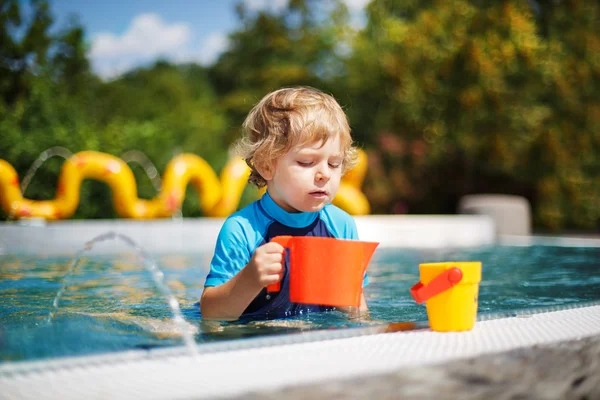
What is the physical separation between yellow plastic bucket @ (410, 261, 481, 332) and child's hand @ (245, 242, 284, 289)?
1.71 feet

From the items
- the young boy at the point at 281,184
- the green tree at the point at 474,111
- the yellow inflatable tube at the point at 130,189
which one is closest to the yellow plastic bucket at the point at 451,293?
the young boy at the point at 281,184

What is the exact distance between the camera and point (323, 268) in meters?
2.64

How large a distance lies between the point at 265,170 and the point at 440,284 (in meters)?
1.09

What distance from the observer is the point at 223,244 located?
320cm

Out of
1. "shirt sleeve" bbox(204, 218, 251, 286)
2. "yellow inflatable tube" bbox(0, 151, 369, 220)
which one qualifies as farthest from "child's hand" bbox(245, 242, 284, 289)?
"yellow inflatable tube" bbox(0, 151, 369, 220)

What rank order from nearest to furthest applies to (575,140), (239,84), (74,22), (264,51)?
(575,140)
(74,22)
(264,51)
(239,84)

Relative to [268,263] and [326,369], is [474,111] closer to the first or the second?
[268,263]

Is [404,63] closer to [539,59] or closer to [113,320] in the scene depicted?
[539,59]

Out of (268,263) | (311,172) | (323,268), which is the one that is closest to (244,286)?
(268,263)

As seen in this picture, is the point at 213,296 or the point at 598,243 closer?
the point at 213,296

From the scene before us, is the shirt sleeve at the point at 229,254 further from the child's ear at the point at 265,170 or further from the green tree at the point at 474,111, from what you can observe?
the green tree at the point at 474,111

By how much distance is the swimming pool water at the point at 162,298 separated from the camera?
280 centimetres

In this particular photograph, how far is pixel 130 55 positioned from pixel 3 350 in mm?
63645

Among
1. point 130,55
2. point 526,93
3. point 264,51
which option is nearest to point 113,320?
point 526,93
